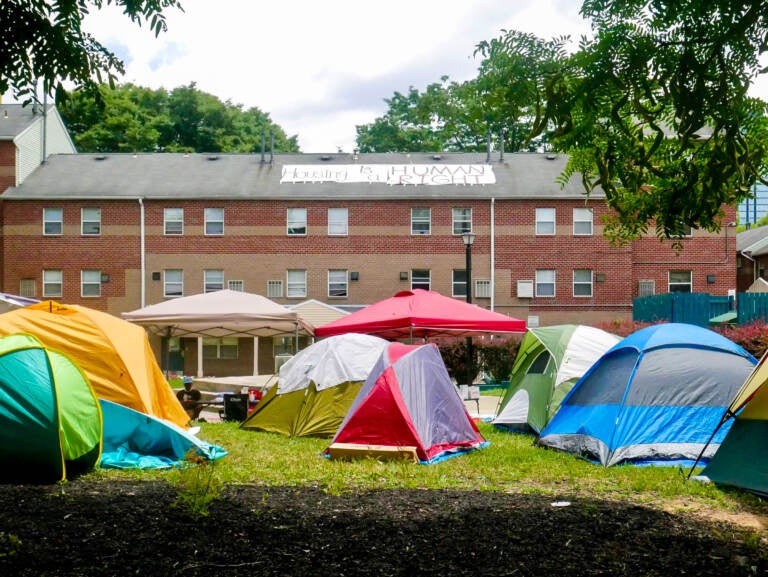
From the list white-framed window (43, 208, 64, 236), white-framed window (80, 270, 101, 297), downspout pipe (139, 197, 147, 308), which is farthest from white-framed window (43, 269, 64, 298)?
downspout pipe (139, 197, 147, 308)

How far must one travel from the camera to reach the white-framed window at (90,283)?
35.0 meters

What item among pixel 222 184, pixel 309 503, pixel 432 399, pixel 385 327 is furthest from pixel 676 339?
pixel 222 184

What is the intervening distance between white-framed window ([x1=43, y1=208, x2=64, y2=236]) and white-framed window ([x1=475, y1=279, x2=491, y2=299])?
1659 centimetres

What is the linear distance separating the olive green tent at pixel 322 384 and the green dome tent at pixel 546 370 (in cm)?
233

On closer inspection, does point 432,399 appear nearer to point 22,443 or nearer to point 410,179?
point 22,443

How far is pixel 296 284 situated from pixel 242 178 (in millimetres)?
5142

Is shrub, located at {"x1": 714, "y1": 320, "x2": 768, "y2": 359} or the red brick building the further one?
the red brick building

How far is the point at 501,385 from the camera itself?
83.6 feet

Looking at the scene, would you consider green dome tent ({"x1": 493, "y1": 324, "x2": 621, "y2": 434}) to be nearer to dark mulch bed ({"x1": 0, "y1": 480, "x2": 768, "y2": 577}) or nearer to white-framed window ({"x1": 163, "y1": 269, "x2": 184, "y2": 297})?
dark mulch bed ({"x1": 0, "y1": 480, "x2": 768, "y2": 577})

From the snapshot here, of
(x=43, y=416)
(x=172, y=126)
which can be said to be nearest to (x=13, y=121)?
(x=172, y=126)

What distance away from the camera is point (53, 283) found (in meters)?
35.2

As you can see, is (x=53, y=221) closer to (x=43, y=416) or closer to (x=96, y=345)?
(x=96, y=345)

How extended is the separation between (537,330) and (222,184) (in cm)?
2468

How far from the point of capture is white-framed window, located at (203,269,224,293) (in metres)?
35.0
